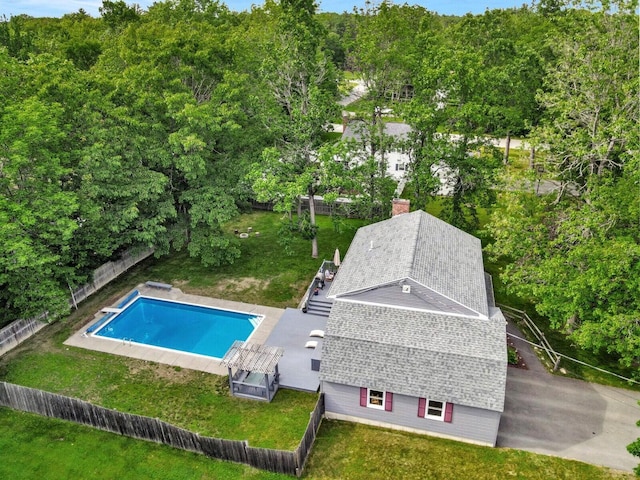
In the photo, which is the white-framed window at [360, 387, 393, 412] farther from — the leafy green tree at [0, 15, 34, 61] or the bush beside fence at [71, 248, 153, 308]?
the leafy green tree at [0, 15, 34, 61]

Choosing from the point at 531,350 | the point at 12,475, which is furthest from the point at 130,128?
the point at 531,350

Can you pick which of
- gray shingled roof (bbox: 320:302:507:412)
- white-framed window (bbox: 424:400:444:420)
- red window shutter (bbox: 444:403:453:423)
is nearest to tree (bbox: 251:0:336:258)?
gray shingled roof (bbox: 320:302:507:412)

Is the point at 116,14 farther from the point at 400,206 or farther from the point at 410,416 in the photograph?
the point at 410,416

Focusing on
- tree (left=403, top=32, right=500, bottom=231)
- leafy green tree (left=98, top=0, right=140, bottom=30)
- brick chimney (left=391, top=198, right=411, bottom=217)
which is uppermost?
leafy green tree (left=98, top=0, right=140, bottom=30)

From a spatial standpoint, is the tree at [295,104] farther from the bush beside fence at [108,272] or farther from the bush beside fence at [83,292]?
the bush beside fence at [83,292]

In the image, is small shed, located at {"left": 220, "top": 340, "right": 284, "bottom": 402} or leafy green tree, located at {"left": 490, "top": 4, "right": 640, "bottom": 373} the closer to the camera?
leafy green tree, located at {"left": 490, "top": 4, "right": 640, "bottom": 373}

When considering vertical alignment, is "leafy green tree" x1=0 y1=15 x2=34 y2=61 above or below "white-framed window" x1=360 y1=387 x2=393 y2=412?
above

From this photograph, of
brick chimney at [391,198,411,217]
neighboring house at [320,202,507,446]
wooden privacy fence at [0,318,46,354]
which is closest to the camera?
neighboring house at [320,202,507,446]
